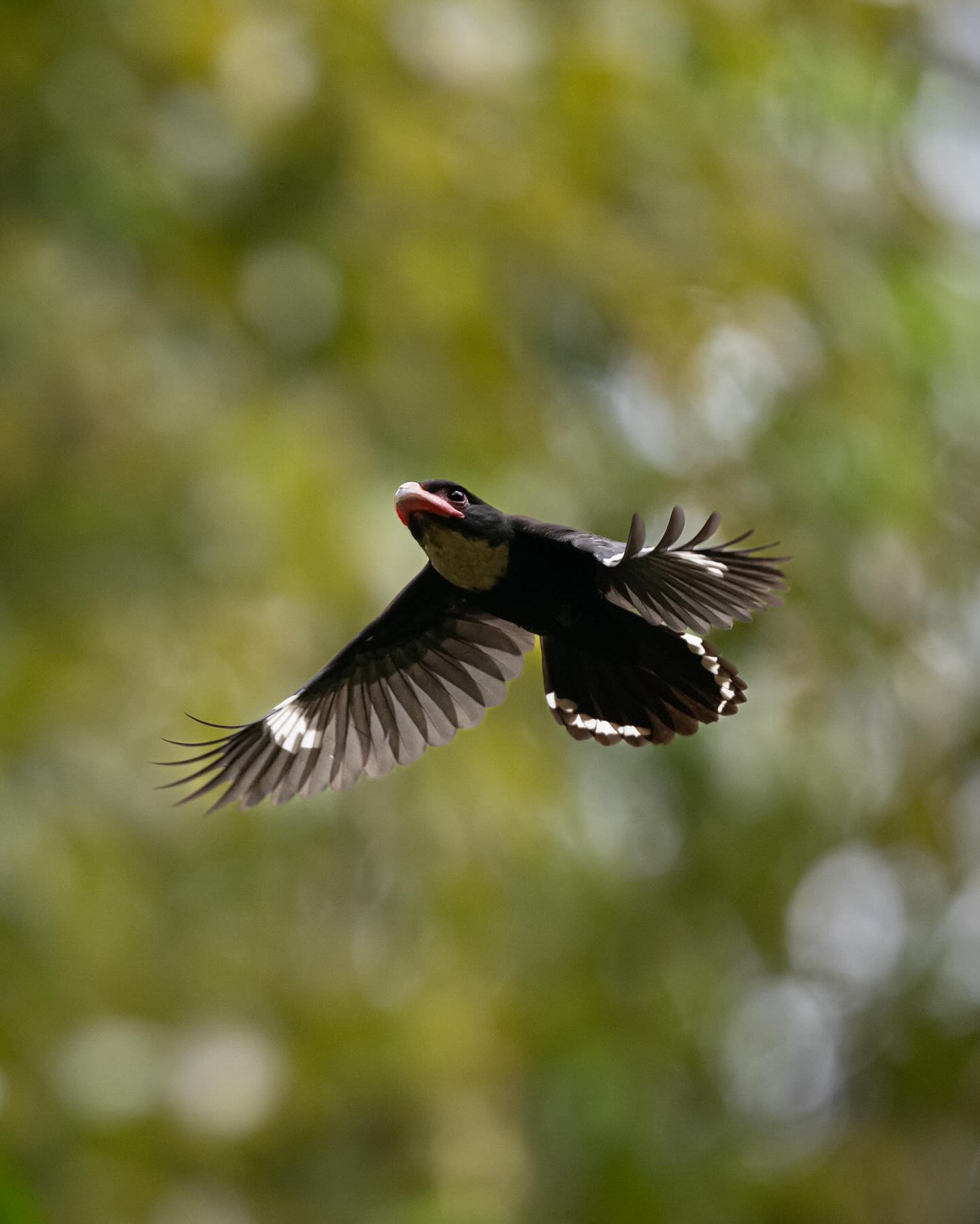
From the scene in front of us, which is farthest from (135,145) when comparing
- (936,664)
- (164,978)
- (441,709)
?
(441,709)

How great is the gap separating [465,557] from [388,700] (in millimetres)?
657

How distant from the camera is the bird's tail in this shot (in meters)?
1.28

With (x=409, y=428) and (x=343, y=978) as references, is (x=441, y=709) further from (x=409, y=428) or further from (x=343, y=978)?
(x=343, y=978)

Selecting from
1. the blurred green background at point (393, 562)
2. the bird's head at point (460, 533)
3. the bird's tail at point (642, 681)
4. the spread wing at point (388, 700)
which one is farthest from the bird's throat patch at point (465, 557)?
the blurred green background at point (393, 562)

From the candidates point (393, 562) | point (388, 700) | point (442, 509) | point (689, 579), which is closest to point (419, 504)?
point (442, 509)

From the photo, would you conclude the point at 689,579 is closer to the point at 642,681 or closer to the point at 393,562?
the point at 642,681

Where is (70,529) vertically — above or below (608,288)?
above

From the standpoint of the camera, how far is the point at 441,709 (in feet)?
6.22

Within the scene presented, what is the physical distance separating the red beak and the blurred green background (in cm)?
436

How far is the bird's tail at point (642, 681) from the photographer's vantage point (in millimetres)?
1284

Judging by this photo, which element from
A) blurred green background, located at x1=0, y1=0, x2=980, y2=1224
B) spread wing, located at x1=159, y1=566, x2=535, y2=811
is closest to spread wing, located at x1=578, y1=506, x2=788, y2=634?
spread wing, located at x1=159, y1=566, x2=535, y2=811

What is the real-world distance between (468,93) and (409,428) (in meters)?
1.52

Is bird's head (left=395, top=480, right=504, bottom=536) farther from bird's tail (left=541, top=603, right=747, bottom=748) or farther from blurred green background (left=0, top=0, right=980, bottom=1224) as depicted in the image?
blurred green background (left=0, top=0, right=980, bottom=1224)

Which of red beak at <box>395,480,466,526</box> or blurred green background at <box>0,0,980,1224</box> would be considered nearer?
red beak at <box>395,480,466,526</box>
